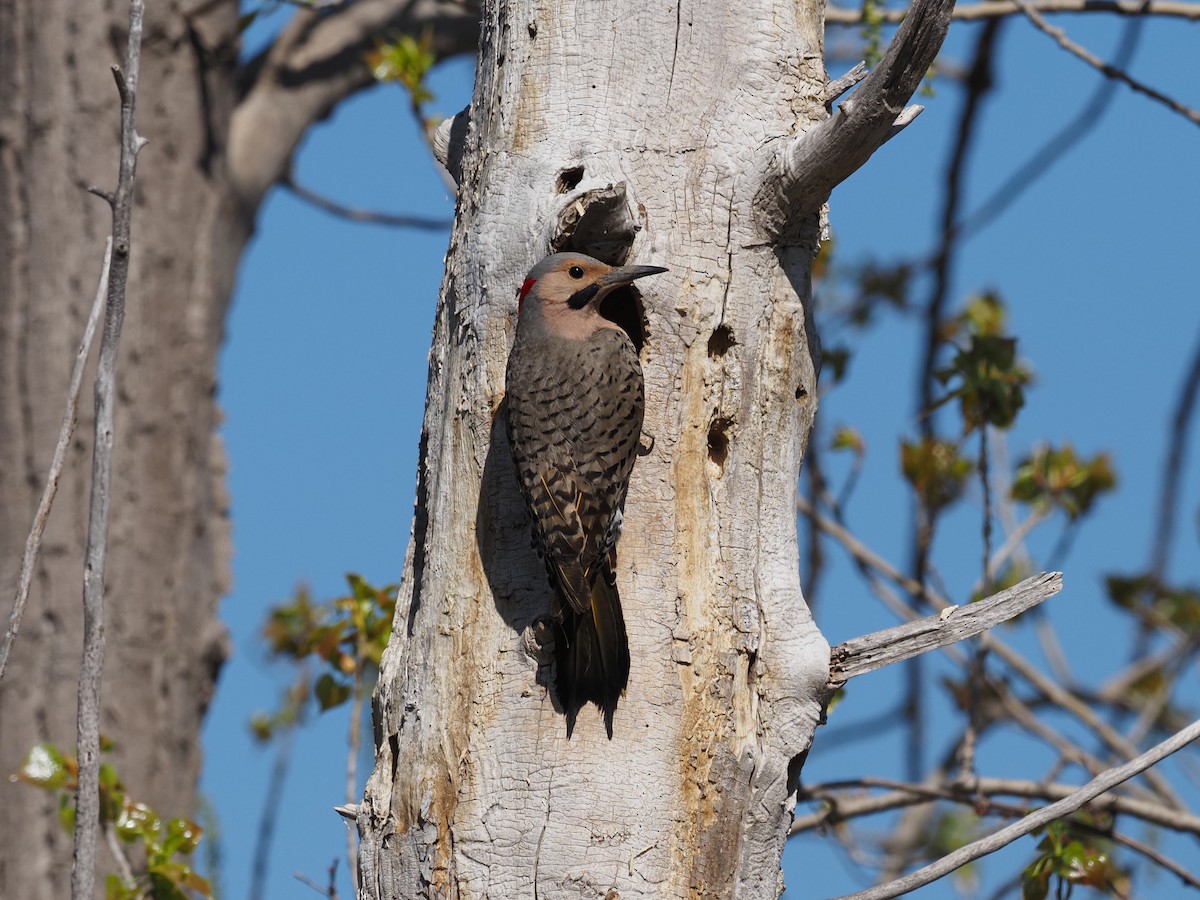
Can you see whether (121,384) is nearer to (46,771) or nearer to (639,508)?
(46,771)

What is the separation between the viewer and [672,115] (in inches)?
123

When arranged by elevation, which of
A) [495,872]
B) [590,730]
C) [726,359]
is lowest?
[495,872]

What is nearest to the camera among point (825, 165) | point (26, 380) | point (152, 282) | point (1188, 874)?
point (825, 165)

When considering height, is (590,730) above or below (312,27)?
below

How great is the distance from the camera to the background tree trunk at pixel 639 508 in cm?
277

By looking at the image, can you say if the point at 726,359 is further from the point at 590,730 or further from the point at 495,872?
the point at 495,872

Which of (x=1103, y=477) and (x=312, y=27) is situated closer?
(x=1103, y=477)

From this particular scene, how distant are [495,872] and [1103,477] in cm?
318

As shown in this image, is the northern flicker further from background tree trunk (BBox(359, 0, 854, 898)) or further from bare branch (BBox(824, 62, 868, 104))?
bare branch (BBox(824, 62, 868, 104))

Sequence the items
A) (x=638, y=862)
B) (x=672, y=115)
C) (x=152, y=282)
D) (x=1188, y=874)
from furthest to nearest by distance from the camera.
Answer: (x=152, y=282)
(x=1188, y=874)
(x=672, y=115)
(x=638, y=862)

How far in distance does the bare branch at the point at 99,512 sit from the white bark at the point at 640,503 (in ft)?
2.13

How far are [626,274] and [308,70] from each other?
3.53 meters

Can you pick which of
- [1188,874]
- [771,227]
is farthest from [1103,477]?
[771,227]

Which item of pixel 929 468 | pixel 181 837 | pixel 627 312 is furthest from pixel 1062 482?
pixel 181 837
